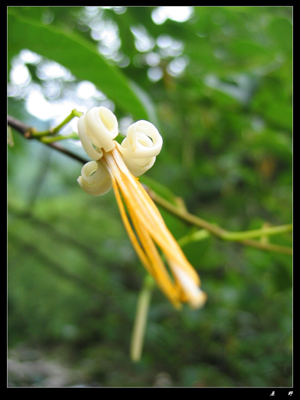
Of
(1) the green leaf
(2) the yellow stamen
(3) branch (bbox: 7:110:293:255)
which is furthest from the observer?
(1) the green leaf

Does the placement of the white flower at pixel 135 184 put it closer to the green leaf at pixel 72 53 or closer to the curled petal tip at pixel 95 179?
the curled petal tip at pixel 95 179

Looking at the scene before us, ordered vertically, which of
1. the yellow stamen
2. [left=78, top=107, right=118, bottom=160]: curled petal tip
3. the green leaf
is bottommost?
the yellow stamen

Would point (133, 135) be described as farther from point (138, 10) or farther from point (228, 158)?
point (228, 158)

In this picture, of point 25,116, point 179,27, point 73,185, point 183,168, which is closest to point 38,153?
point 73,185

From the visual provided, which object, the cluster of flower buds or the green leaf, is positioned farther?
the green leaf

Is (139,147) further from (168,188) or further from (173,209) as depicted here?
(168,188)

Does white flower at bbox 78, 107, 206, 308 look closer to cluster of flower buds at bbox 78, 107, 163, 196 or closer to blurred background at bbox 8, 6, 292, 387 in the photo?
cluster of flower buds at bbox 78, 107, 163, 196

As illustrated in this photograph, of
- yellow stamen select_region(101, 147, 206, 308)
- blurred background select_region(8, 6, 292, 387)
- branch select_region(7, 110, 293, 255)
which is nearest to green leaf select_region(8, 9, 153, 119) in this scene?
blurred background select_region(8, 6, 292, 387)

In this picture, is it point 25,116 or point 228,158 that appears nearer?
point 25,116
